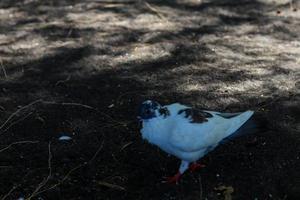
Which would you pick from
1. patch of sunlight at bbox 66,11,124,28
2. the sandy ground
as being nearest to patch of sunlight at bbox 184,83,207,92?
the sandy ground

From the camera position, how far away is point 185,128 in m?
4.00

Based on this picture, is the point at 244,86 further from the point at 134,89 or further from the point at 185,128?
the point at 185,128

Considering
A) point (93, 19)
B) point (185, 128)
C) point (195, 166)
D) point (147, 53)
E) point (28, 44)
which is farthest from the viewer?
point (93, 19)

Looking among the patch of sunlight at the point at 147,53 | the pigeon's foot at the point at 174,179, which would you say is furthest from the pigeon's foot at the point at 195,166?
the patch of sunlight at the point at 147,53

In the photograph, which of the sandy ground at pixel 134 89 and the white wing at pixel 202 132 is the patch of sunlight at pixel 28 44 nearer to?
the sandy ground at pixel 134 89

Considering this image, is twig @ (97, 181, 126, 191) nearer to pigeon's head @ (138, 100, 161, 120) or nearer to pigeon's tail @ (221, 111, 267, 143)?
pigeon's head @ (138, 100, 161, 120)

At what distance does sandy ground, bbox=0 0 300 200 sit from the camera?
4322 millimetres

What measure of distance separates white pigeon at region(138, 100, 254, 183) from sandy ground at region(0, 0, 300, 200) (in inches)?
15.0

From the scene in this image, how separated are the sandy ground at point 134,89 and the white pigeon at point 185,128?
15.0 inches

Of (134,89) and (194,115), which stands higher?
(194,115)

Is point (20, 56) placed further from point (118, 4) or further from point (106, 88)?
point (118, 4)

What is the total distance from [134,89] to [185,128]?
1.71m

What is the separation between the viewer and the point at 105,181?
14.1 feet

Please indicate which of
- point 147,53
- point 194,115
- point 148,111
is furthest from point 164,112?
point 147,53
